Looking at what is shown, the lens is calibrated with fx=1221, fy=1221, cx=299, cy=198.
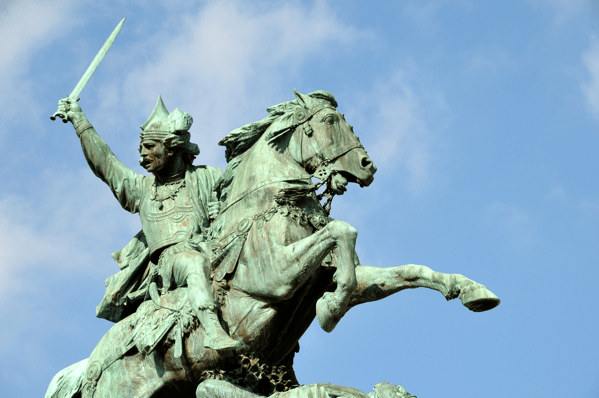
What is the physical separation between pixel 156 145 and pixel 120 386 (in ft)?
10.3

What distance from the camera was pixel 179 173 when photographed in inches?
634

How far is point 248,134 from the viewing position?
612 inches

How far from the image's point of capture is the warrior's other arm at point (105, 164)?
16266mm

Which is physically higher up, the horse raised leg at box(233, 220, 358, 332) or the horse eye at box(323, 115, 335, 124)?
the horse eye at box(323, 115, 335, 124)

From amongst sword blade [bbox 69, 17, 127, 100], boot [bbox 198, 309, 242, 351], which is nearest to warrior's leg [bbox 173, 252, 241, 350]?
boot [bbox 198, 309, 242, 351]

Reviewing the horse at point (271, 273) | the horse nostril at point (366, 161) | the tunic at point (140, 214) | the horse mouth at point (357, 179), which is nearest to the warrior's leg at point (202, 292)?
the horse at point (271, 273)

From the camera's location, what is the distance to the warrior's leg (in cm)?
1375

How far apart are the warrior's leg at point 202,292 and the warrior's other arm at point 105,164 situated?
177 cm

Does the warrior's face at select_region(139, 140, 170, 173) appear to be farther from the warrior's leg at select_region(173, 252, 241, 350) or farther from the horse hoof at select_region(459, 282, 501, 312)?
the horse hoof at select_region(459, 282, 501, 312)

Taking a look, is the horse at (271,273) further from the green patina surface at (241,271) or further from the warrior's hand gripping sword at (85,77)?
the warrior's hand gripping sword at (85,77)

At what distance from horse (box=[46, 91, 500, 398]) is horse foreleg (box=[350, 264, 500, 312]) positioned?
0.5 inches

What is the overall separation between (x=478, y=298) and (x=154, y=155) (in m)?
4.79

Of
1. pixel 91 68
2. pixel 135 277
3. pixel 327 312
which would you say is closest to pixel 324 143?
pixel 327 312

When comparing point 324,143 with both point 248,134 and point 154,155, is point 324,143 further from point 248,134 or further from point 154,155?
point 154,155
